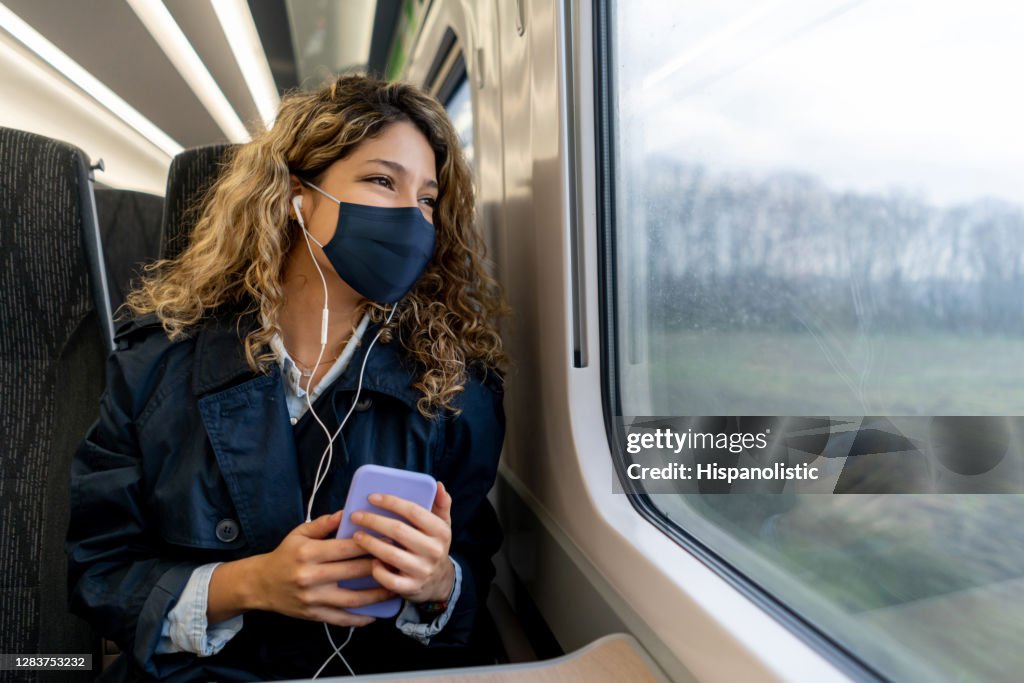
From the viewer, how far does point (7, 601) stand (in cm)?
128

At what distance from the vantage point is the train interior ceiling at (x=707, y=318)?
0.60 m

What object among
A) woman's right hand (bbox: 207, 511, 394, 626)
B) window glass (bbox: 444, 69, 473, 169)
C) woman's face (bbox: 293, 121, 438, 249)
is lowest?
woman's right hand (bbox: 207, 511, 394, 626)

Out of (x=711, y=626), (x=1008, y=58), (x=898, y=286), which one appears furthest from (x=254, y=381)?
(x=1008, y=58)

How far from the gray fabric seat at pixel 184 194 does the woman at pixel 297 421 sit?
220 millimetres

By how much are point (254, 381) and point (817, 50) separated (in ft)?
3.11

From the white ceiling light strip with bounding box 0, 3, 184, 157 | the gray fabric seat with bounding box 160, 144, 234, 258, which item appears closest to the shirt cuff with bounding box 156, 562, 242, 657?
the gray fabric seat with bounding box 160, 144, 234, 258

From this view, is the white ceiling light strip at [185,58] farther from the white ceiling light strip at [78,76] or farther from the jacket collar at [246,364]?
the jacket collar at [246,364]

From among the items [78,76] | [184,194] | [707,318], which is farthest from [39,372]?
[78,76]

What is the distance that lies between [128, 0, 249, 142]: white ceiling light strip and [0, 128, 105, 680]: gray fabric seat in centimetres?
158

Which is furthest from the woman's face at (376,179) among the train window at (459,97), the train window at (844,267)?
the train window at (459,97)

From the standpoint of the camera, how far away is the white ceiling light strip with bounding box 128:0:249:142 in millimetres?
2980

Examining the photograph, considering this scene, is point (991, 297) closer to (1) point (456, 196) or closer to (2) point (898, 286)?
(2) point (898, 286)
